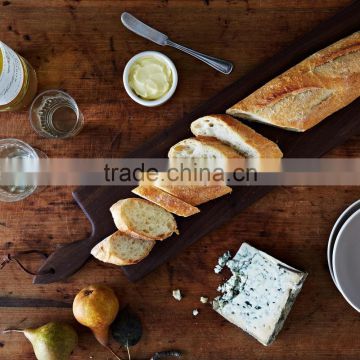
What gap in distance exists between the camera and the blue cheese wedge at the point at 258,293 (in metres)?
1.52

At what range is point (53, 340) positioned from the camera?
4.95 feet

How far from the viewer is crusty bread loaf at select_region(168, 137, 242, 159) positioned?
1.52 meters

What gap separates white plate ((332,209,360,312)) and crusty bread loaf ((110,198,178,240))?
1.70 feet

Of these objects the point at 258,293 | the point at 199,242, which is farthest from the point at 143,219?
the point at 258,293

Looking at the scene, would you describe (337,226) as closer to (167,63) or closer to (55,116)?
(167,63)

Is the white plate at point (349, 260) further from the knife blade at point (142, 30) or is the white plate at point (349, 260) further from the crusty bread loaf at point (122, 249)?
the knife blade at point (142, 30)

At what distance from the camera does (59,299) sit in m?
1.62

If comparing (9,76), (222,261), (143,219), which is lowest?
(222,261)

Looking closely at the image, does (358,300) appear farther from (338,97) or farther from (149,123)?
(149,123)

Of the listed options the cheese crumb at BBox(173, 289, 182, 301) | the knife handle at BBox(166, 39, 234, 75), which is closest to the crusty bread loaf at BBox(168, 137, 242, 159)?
the knife handle at BBox(166, 39, 234, 75)

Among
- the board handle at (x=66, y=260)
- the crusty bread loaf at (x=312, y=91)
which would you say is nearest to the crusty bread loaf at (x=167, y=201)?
the board handle at (x=66, y=260)

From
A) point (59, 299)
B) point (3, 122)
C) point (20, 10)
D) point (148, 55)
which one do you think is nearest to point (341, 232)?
point (148, 55)

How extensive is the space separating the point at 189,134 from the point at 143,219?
322 millimetres

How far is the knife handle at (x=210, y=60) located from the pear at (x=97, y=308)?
2.67 feet
